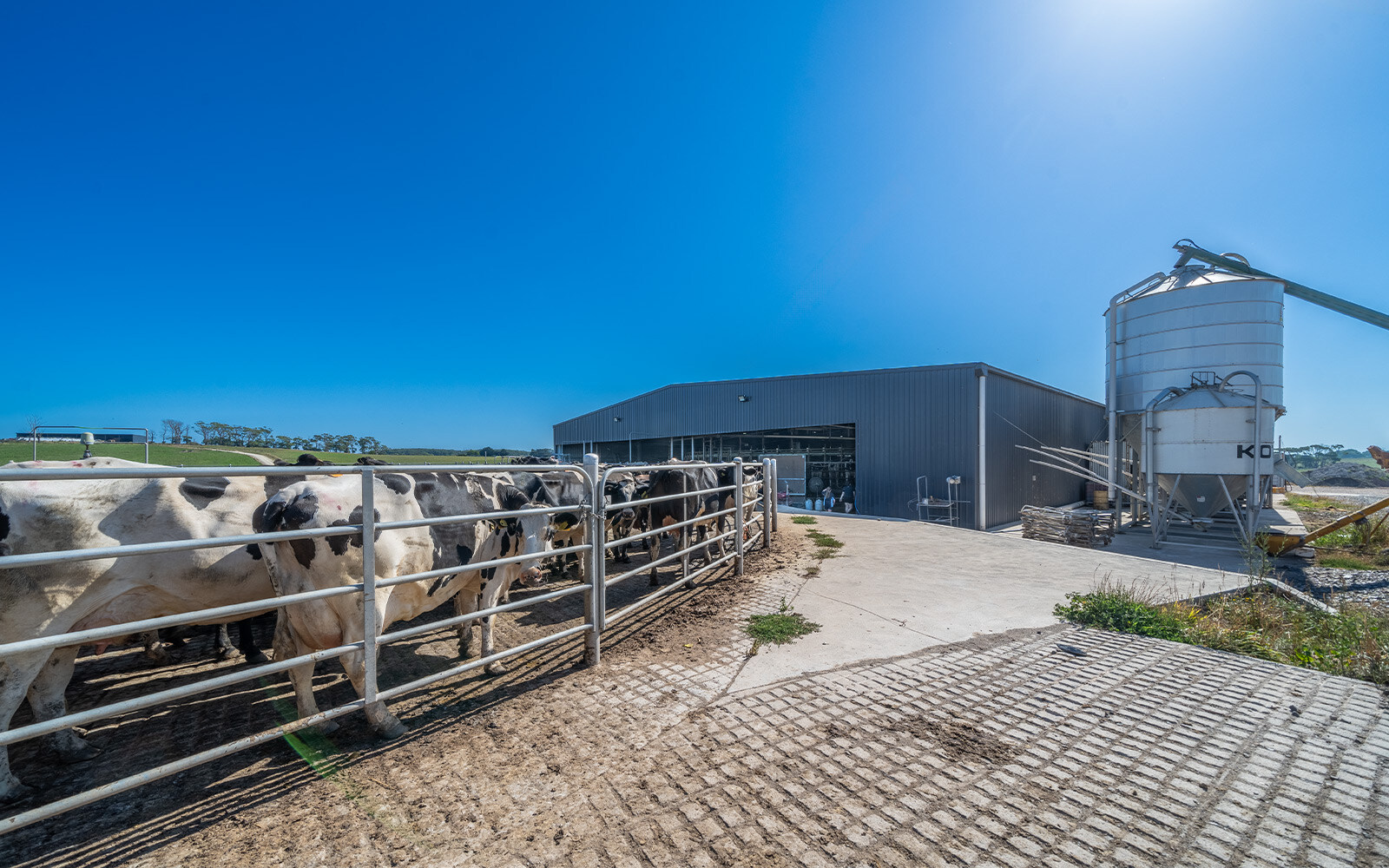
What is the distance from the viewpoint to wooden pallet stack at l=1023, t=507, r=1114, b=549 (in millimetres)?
12453

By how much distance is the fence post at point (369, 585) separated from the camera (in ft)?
9.62

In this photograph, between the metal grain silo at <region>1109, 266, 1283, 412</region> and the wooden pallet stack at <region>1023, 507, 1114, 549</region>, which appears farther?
the metal grain silo at <region>1109, 266, 1283, 412</region>

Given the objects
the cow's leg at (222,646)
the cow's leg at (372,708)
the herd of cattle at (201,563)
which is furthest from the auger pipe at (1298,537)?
the cow's leg at (222,646)

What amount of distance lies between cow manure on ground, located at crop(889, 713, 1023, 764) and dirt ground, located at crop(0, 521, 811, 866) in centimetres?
159

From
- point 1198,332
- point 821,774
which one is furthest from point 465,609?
point 1198,332

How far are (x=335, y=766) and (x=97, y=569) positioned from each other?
1677 mm

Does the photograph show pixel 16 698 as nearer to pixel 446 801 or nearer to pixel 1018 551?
pixel 446 801

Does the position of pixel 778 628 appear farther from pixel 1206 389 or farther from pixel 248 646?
pixel 1206 389

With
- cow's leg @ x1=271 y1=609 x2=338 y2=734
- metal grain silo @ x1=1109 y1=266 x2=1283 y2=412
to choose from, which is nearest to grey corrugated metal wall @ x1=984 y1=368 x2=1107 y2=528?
metal grain silo @ x1=1109 y1=266 x2=1283 y2=412

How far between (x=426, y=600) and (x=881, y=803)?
3.15m

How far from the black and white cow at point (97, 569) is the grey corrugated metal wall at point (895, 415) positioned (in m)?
17.1

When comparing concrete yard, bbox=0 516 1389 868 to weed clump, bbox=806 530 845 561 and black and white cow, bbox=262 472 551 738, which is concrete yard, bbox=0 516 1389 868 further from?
weed clump, bbox=806 530 845 561

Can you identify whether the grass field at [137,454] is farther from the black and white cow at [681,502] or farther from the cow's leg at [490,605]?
the cow's leg at [490,605]

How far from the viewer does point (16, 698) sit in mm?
2625
